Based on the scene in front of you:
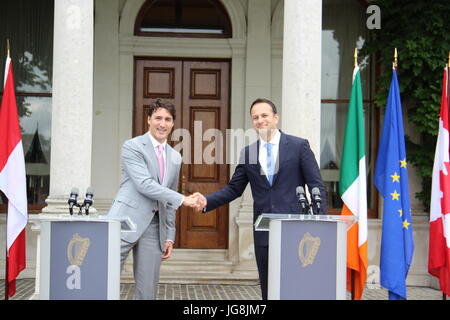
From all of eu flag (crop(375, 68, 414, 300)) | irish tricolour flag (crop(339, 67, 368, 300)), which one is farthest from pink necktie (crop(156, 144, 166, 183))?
eu flag (crop(375, 68, 414, 300))

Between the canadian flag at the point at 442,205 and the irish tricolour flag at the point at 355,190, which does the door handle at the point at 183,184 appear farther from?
the canadian flag at the point at 442,205

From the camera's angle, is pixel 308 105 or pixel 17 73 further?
pixel 17 73

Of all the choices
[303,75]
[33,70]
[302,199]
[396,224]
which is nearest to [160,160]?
[302,199]

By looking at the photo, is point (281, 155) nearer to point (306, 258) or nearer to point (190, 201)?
point (190, 201)

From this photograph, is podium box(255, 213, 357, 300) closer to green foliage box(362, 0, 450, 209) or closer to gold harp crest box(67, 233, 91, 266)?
gold harp crest box(67, 233, 91, 266)

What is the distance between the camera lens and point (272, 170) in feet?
16.7

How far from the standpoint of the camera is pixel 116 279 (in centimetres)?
429

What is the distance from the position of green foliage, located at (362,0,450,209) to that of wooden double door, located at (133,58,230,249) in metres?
2.59

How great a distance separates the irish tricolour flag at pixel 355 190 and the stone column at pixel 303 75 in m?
0.38

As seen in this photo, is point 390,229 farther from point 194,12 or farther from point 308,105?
point 194,12

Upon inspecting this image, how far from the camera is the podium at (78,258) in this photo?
4254 mm

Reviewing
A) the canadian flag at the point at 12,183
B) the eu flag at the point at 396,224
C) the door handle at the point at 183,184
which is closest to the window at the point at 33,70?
the door handle at the point at 183,184
